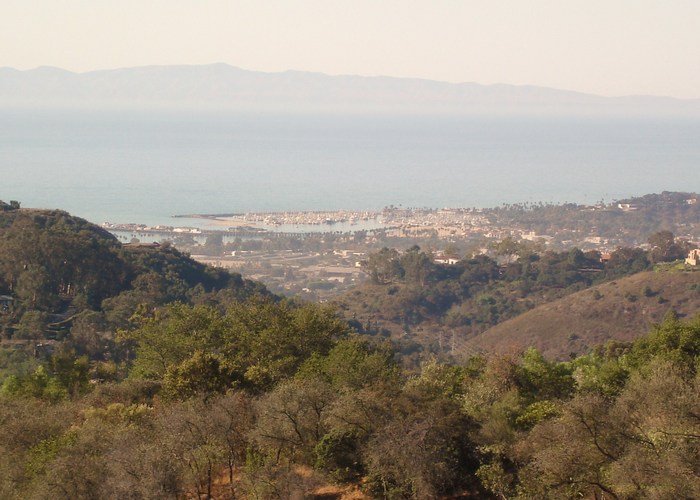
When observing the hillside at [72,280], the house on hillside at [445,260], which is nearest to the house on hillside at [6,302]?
the hillside at [72,280]

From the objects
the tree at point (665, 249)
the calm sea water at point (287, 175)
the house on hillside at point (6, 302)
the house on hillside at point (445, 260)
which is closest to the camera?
the house on hillside at point (6, 302)

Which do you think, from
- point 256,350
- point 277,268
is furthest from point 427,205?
point 256,350

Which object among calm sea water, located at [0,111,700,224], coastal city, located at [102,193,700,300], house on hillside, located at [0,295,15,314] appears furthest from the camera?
calm sea water, located at [0,111,700,224]

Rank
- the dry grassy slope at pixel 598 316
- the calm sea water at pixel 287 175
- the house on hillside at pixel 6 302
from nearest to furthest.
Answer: the house on hillside at pixel 6 302
the dry grassy slope at pixel 598 316
the calm sea water at pixel 287 175

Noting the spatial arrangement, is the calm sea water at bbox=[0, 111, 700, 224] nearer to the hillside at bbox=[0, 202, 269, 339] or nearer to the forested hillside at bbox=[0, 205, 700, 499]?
the hillside at bbox=[0, 202, 269, 339]

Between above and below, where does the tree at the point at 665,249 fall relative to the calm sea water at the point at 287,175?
below

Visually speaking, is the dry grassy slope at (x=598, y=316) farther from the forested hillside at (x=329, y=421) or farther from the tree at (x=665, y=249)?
the forested hillside at (x=329, y=421)

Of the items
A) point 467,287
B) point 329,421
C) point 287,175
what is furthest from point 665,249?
point 287,175

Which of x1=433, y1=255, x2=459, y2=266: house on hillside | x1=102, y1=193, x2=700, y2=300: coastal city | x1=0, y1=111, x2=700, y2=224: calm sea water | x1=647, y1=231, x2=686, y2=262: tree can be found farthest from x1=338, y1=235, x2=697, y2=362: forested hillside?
x1=0, y1=111, x2=700, y2=224: calm sea water

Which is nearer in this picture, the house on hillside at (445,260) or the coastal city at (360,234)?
the house on hillside at (445,260)

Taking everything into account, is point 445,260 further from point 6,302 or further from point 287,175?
point 287,175

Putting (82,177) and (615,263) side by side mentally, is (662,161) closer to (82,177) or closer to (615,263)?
(82,177)
